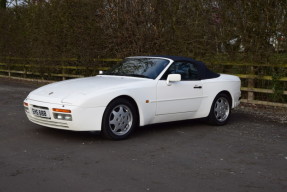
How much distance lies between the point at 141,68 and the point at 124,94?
113cm

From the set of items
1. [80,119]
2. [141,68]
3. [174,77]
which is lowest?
[80,119]

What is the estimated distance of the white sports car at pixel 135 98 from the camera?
6742 millimetres

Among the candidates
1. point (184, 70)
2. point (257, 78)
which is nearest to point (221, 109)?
point (184, 70)

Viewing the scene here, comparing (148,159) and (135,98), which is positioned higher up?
(135,98)

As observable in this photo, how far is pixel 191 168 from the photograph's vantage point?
217 inches

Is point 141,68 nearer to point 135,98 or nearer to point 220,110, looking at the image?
point 135,98

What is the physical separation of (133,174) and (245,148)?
2279 millimetres

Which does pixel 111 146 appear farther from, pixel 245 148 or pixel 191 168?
pixel 245 148

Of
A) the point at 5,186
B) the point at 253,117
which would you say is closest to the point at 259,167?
the point at 5,186

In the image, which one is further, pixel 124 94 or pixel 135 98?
pixel 135 98

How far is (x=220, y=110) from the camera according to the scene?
8.81 metres

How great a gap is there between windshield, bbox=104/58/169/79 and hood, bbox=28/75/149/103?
24 cm

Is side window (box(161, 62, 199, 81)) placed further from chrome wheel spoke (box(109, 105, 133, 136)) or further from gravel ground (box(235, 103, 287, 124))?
gravel ground (box(235, 103, 287, 124))

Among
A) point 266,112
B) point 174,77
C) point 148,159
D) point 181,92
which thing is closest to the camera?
point 148,159
